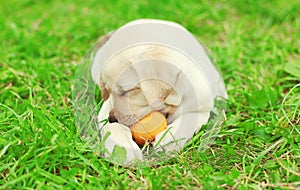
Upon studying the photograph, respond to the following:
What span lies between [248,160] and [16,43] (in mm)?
1720

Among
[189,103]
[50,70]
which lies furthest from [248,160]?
[50,70]

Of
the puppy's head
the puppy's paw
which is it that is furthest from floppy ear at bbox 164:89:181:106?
the puppy's paw

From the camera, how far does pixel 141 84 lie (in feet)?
6.00

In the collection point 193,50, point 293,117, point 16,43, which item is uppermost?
point 193,50

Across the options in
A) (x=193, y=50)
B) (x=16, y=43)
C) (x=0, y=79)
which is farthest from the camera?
(x=16, y=43)

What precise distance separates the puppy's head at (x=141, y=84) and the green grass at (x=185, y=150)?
213 millimetres

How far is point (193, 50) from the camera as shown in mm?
2127

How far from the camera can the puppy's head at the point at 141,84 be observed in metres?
1.84

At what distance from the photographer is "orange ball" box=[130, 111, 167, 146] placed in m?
1.87

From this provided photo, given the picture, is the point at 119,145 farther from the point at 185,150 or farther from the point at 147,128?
the point at 185,150

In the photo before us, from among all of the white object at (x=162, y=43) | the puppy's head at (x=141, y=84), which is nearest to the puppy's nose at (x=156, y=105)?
the puppy's head at (x=141, y=84)

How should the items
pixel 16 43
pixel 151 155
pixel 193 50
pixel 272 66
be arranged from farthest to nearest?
1. pixel 16 43
2. pixel 272 66
3. pixel 193 50
4. pixel 151 155

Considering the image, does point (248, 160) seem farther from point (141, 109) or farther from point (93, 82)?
point (93, 82)

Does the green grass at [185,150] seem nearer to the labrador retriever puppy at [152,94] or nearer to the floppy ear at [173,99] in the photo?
the labrador retriever puppy at [152,94]
